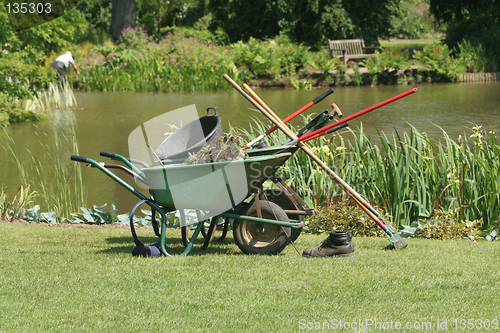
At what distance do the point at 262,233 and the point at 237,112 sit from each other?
25.0 feet

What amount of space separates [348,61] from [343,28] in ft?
9.39

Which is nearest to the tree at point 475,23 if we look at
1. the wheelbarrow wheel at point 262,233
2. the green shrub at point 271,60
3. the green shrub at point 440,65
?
the green shrub at point 440,65

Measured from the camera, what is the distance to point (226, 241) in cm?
470

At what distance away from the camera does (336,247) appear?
13.1 feet

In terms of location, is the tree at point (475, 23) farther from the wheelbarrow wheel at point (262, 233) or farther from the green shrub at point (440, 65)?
the wheelbarrow wheel at point (262, 233)

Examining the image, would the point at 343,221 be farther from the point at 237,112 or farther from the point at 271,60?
the point at 271,60

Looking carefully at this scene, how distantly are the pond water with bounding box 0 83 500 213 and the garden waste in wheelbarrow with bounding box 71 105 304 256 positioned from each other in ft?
7.70

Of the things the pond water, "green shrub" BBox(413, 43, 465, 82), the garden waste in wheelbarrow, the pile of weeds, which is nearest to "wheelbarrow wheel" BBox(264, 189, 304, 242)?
the garden waste in wheelbarrow

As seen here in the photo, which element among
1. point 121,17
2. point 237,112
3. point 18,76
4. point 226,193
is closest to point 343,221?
point 226,193

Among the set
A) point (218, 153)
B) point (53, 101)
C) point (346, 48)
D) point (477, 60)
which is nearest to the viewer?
point (218, 153)

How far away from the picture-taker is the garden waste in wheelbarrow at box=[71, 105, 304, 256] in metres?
3.73

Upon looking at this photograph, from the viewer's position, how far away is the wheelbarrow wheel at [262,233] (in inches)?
155

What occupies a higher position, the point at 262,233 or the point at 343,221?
the point at 262,233

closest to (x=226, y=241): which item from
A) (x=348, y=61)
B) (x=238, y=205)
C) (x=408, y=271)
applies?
(x=238, y=205)
